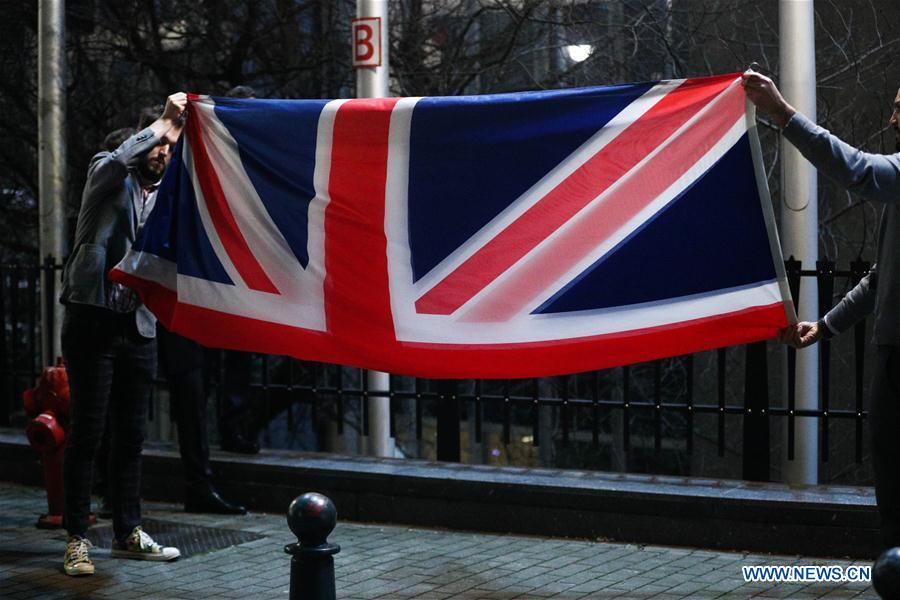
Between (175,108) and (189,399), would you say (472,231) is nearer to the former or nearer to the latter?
(175,108)

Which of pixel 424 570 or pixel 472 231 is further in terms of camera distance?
pixel 424 570

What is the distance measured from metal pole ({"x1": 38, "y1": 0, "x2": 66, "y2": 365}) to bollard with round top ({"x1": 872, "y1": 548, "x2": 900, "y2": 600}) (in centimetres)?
799

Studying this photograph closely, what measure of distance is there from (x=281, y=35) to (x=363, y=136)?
7.19m

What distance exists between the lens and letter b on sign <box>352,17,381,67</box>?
341 inches

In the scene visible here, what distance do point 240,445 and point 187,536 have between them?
51.2 inches

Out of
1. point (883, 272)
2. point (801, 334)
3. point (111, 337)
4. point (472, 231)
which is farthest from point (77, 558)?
point (883, 272)

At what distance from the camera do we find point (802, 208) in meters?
Result: 7.66

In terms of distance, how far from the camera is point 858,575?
590 centimetres

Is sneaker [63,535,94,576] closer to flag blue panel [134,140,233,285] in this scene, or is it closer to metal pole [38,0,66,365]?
flag blue panel [134,140,233,285]

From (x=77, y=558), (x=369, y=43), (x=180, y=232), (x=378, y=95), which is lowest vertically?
(x=77, y=558)

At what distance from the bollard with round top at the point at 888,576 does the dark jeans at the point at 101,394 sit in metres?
4.33

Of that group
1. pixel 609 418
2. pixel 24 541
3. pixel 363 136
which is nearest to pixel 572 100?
pixel 363 136

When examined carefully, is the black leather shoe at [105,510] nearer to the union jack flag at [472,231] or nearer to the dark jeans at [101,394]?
the dark jeans at [101,394]

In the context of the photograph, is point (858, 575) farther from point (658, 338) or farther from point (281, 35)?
point (281, 35)
